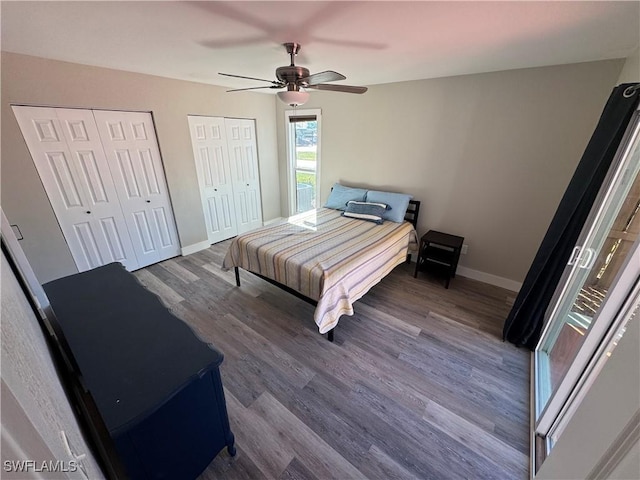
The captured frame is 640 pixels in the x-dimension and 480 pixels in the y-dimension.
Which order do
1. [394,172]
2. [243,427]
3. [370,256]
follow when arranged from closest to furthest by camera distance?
[243,427], [370,256], [394,172]

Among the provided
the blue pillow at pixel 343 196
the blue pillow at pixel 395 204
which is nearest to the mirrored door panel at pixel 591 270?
the blue pillow at pixel 395 204

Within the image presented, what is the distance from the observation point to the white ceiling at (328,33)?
1.38 m

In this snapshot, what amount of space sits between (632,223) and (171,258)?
4509 mm

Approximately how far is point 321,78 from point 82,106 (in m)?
2.56

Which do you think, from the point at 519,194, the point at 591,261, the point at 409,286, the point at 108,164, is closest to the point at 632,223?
the point at 591,261

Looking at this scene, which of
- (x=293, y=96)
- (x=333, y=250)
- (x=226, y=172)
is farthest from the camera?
(x=226, y=172)

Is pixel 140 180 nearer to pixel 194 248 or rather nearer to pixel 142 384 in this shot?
pixel 194 248

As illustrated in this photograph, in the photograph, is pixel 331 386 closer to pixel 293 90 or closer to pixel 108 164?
pixel 293 90

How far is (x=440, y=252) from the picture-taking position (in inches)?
123

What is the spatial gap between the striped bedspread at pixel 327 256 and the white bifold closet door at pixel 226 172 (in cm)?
147

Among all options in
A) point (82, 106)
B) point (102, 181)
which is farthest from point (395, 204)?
point (82, 106)

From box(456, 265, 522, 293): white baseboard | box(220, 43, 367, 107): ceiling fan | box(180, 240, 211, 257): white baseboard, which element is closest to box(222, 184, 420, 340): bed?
box(456, 265, 522, 293): white baseboard

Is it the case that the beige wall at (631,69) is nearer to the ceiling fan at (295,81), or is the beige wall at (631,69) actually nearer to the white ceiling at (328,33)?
the white ceiling at (328,33)

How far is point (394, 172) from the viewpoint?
347cm
